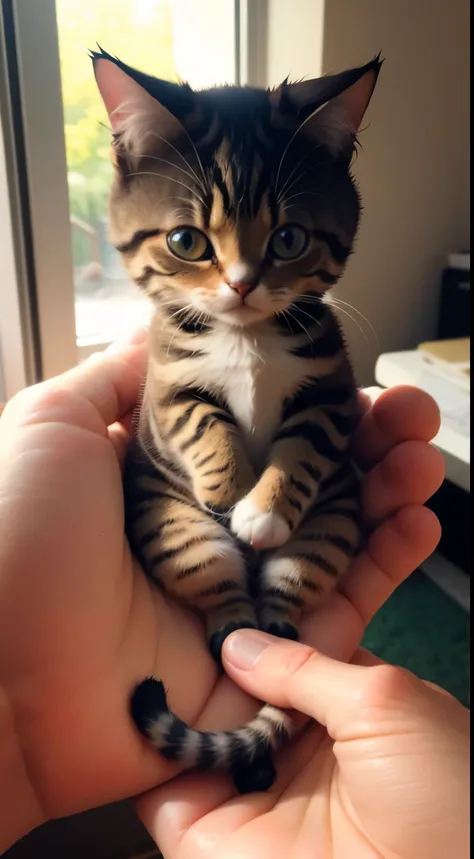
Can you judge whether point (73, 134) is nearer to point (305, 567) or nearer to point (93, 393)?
point (93, 393)

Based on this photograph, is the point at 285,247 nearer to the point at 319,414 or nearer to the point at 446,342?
the point at 319,414

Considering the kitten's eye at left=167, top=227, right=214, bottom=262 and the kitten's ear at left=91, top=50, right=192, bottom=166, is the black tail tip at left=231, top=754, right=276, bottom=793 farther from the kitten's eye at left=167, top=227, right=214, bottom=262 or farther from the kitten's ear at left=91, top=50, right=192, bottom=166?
the kitten's ear at left=91, top=50, right=192, bottom=166

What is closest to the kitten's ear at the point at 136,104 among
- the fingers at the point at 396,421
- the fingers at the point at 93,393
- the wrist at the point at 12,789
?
the fingers at the point at 93,393

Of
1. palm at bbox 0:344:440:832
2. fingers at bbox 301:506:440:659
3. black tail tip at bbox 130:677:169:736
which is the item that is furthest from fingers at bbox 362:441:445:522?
black tail tip at bbox 130:677:169:736

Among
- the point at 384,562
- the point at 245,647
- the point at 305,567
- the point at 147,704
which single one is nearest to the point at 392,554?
the point at 384,562

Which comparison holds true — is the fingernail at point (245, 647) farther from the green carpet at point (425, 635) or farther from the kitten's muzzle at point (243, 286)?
the green carpet at point (425, 635)

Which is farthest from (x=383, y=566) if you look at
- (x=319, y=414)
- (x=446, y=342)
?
(x=446, y=342)

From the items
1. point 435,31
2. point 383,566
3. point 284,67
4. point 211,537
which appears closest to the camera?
point 211,537
